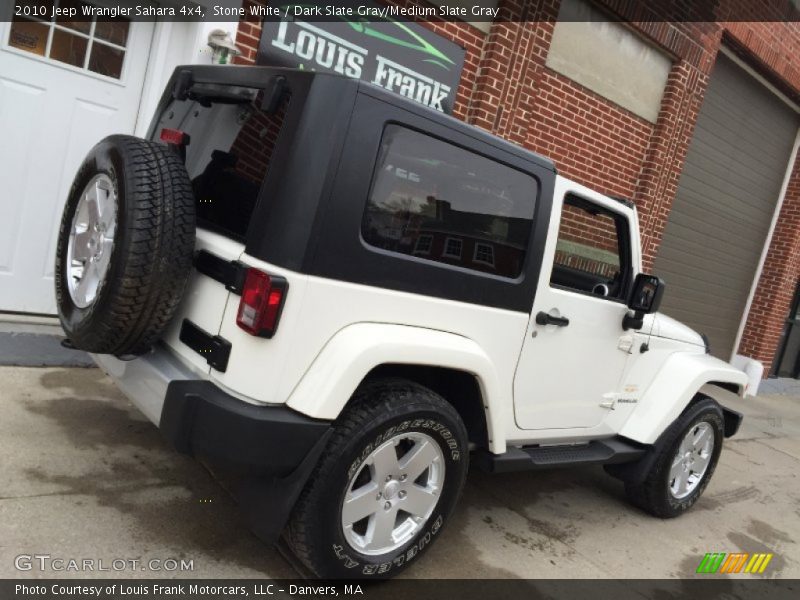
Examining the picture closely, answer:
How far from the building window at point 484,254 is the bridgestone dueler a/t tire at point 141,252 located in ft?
3.89

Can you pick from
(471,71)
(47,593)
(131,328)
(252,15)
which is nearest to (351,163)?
(131,328)

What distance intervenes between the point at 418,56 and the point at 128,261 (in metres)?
4.48

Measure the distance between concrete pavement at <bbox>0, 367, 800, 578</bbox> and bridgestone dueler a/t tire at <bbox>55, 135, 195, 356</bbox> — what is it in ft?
2.55

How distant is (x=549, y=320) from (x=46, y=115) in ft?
12.4

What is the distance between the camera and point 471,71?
6797mm

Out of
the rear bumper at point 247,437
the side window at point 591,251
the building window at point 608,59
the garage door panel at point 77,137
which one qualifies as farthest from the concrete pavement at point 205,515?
the building window at point 608,59

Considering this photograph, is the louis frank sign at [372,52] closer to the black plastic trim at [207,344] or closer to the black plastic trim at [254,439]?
the black plastic trim at [207,344]

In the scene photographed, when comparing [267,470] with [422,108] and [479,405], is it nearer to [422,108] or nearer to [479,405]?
[479,405]

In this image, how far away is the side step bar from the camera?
10.8 ft

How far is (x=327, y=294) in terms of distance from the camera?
8.20 ft

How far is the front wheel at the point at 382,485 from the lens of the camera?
2609 mm

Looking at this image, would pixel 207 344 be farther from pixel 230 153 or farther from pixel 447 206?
pixel 447 206

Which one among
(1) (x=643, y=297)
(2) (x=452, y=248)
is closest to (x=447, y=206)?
(2) (x=452, y=248)

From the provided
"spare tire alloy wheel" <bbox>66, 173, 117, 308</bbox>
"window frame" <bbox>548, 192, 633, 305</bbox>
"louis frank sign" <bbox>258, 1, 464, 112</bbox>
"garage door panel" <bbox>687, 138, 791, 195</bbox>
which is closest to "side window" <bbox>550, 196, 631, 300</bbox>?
"window frame" <bbox>548, 192, 633, 305</bbox>
